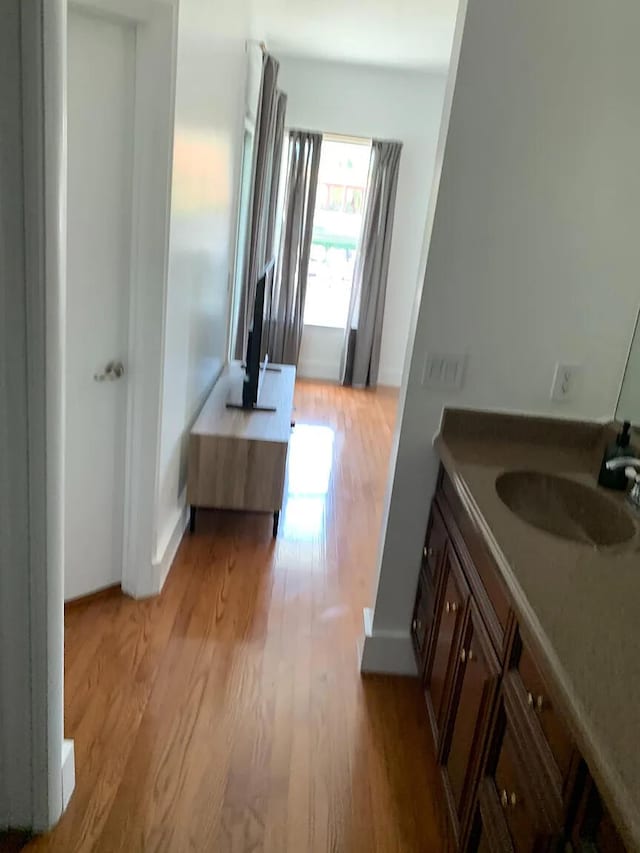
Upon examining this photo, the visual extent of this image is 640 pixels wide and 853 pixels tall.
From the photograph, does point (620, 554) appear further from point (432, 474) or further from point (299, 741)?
point (299, 741)

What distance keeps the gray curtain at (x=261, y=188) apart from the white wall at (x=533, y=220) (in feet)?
9.30

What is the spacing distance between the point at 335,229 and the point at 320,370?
4.35 feet

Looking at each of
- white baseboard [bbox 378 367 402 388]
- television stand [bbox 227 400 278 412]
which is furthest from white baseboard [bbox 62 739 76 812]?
white baseboard [bbox 378 367 402 388]

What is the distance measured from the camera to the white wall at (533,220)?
1.83 m

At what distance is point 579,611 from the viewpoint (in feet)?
3.97

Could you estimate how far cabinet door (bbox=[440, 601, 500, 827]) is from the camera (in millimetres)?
1496

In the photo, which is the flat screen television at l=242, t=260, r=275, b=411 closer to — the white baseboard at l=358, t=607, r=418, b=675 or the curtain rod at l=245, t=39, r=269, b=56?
the white baseboard at l=358, t=607, r=418, b=675

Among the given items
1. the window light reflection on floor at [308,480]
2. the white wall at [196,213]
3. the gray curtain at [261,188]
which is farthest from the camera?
the gray curtain at [261,188]

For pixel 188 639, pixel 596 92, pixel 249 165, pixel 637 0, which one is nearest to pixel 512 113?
pixel 596 92

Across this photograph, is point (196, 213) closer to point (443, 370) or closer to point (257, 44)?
point (443, 370)

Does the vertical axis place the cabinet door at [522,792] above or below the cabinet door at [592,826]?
below

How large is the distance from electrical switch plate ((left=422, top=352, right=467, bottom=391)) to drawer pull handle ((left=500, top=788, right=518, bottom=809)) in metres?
1.14

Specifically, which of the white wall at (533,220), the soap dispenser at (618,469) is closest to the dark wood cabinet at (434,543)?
the white wall at (533,220)

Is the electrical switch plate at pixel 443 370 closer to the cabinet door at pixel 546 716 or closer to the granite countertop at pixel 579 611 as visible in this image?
the granite countertop at pixel 579 611
